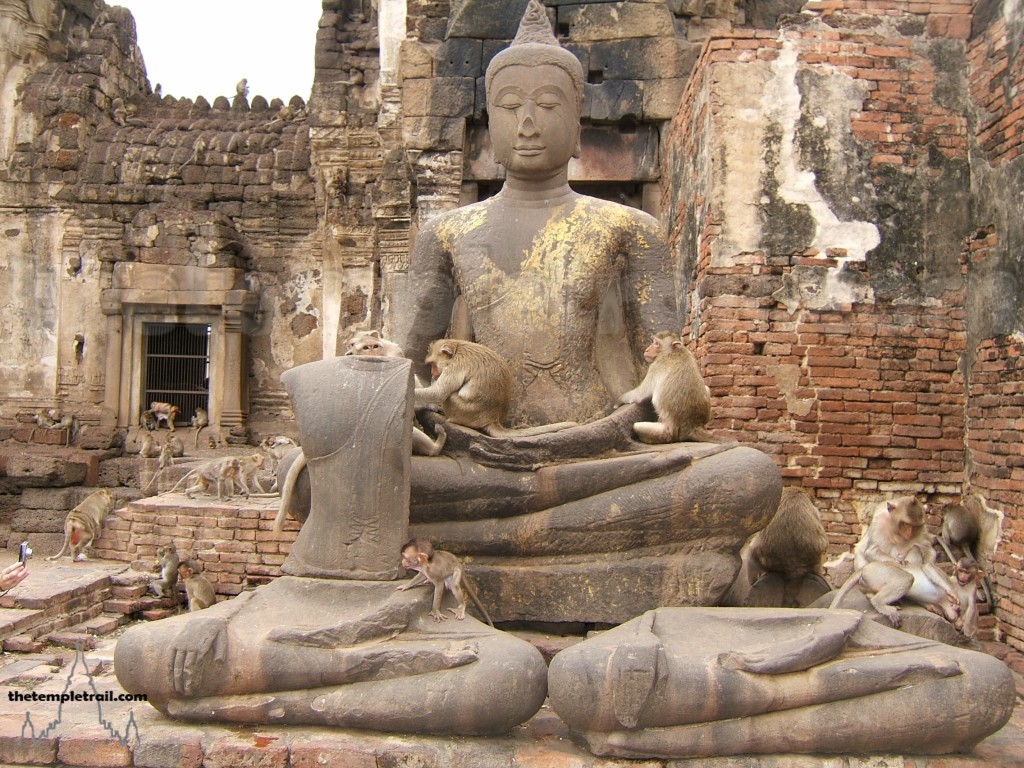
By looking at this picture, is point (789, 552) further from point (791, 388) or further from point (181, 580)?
point (181, 580)

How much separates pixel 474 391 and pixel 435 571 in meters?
0.78

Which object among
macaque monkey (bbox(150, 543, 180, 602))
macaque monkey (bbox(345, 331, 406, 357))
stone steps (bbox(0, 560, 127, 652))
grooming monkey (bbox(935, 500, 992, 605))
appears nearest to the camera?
macaque monkey (bbox(345, 331, 406, 357))

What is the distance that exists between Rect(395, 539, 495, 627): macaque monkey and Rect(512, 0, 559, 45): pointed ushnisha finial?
7.61ft

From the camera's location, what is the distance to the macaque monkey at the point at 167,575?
770 cm

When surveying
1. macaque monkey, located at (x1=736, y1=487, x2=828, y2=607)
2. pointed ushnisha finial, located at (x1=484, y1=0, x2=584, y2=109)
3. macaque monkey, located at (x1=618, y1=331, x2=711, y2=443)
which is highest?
pointed ushnisha finial, located at (x1=484, y1=0, x2=584, y2=109)

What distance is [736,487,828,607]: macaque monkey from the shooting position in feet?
13.2

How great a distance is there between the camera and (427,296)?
4.34 metres

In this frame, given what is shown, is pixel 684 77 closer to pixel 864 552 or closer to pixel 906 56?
pixel 906 56

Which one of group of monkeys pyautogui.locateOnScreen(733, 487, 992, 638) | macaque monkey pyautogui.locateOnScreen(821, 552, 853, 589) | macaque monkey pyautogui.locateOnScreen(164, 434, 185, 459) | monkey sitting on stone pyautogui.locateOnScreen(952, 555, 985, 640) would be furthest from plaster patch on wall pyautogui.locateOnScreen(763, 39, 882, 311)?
macaque monkey pyautogui.locateOnScreen(164, 434, 185, 459)

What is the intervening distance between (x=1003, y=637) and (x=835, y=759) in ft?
14.0

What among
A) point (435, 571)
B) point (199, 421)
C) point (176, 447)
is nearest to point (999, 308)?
point (435, 571)

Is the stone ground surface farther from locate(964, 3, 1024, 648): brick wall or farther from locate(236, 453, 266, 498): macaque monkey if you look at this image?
locate(236, 453, 266, 498): macaque monkey

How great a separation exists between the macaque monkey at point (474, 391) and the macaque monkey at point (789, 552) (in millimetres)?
1031

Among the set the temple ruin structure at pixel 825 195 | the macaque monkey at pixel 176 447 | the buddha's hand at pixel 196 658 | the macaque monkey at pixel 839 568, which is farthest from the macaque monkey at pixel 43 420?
the buddha's hand at pixel 196 658
